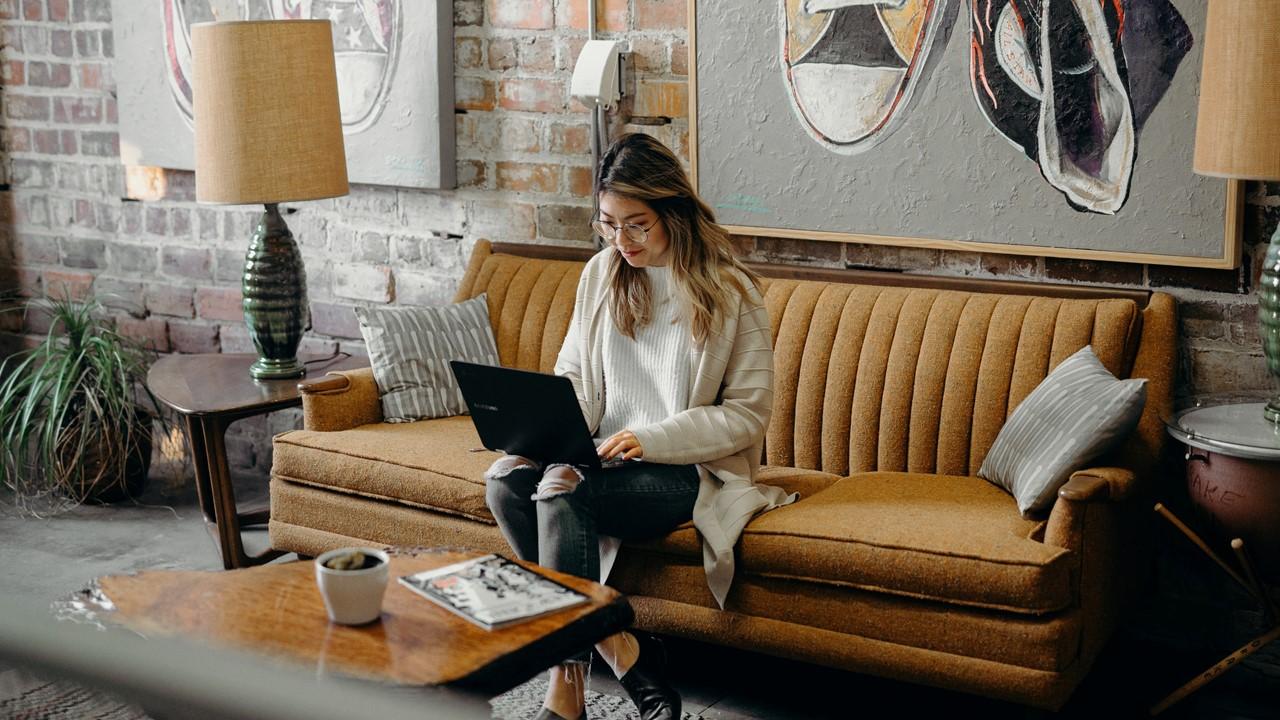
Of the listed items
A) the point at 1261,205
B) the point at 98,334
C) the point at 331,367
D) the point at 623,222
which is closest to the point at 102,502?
the point at 98,334

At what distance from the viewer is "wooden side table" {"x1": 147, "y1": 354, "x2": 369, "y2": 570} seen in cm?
343

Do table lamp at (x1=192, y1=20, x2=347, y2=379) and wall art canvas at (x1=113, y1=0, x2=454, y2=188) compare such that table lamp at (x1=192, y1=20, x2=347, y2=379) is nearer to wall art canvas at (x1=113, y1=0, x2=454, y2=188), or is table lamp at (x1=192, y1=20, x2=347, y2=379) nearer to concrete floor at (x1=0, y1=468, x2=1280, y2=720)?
wall art canvas at (x1=113, y1=0, x2=454, y2=188)

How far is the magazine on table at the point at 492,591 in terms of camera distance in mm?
2014

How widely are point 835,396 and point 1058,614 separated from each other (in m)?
0.88

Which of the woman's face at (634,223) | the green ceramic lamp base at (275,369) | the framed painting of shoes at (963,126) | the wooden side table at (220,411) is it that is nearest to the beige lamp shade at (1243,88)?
the framed painting of shoes at (963,126)

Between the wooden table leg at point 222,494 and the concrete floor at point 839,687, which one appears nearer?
the concrete floor at point 839,687

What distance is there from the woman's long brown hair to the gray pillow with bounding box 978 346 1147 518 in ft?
2.10

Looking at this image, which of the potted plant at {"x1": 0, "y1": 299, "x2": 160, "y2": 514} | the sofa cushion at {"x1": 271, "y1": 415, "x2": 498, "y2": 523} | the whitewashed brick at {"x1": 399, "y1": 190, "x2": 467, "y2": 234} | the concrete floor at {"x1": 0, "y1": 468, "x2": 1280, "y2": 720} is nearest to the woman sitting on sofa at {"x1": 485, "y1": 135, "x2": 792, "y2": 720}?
the concrete floor at {"x1": 0, "y1": 468, "x2": 1280, "y2": 720}

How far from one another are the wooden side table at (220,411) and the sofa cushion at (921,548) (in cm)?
151

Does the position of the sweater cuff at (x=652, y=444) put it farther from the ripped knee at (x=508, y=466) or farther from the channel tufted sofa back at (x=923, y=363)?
the channel tufted sofa back at (x=923, y=363)

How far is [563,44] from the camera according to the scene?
12.4 feet

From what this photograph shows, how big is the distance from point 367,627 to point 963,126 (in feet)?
6.46

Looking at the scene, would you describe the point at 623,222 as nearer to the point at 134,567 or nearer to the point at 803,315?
the point at 803,315

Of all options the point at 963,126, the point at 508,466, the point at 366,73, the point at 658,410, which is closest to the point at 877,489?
the point at 658,410
